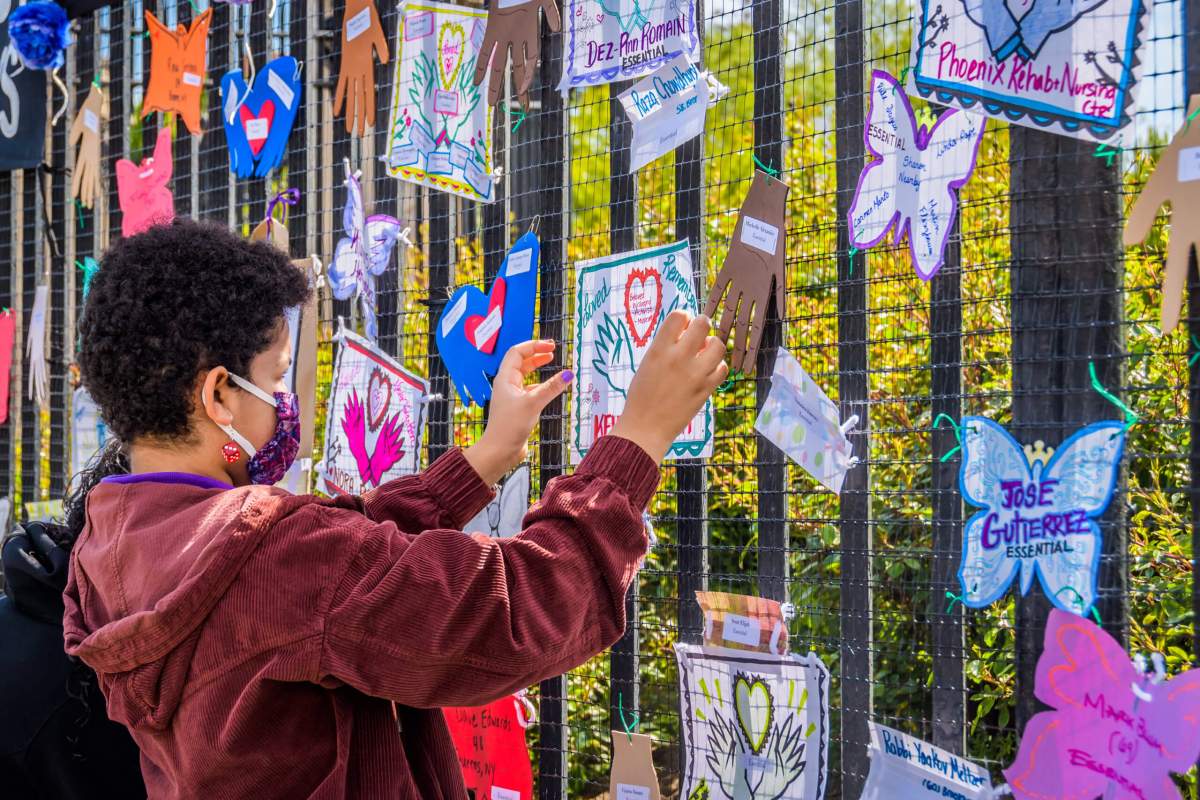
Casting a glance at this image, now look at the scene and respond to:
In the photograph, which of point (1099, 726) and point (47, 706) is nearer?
point (1099, 726)

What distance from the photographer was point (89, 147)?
361 centimetres

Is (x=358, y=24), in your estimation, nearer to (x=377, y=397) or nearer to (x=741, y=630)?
(x=377, y=397)

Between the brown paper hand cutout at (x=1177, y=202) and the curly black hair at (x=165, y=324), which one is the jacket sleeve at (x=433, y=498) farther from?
the brown paper hand cutout at (x=1177, y=202)

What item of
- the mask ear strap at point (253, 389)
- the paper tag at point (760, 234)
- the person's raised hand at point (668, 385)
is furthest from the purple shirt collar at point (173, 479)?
the paper tag at point (760, 234)

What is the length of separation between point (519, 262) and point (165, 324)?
0.97m

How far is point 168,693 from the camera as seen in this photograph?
56.7 inches

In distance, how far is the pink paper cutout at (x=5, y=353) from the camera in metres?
3.89

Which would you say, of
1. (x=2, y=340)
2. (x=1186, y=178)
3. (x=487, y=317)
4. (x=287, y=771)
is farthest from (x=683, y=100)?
(x=2, y=340)

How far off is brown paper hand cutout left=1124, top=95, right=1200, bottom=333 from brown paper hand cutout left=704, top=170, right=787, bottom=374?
1.91 feet

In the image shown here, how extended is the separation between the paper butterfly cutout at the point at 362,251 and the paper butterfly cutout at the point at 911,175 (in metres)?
1.24

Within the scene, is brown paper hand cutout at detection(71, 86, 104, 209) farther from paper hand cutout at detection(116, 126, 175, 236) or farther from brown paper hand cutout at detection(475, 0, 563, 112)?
brown paper hand cutout at detection(475, 0, 563, 112)

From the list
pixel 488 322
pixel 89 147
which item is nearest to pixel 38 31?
pixel 89 147

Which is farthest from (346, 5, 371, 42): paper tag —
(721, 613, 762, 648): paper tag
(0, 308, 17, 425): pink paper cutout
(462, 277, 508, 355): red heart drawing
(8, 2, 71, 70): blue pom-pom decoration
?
(0, 308, 17, 425): pink paper cutout

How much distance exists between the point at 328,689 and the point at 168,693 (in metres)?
0.20
